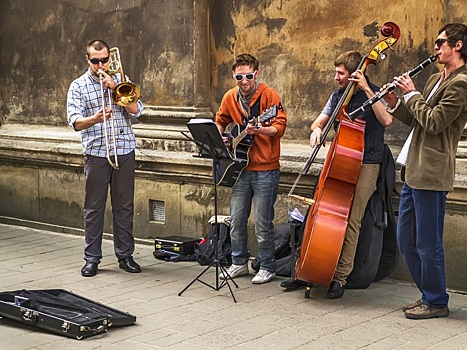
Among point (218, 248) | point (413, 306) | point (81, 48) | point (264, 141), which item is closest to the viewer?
point (413, 306)

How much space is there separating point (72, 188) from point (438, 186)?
15.4 ft

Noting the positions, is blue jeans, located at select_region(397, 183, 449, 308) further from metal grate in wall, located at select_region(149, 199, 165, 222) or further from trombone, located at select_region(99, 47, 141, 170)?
metal grate in wall, located at select_region(149, 199, 165, 222)

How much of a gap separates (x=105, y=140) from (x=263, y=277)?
1.65 metres

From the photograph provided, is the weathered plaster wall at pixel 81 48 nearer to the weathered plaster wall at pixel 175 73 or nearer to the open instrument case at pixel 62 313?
the weathered plaster wall at pixel 175 73

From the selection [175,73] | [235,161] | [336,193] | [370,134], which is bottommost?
[336,193]

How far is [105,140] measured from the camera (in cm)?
775

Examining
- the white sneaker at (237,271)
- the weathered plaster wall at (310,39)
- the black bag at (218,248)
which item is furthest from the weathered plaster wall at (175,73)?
the white sneaker at (237,271)

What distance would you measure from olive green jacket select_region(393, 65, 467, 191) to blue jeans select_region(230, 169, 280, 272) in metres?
1.46

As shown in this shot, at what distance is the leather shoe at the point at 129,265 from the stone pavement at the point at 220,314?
0.24ft

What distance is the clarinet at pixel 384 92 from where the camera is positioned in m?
5.93

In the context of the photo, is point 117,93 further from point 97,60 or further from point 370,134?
point 370,134

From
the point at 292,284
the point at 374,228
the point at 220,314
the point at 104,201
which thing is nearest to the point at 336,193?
the point at 374,228

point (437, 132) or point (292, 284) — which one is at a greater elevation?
point (437, 132)

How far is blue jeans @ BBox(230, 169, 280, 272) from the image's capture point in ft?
24.4
